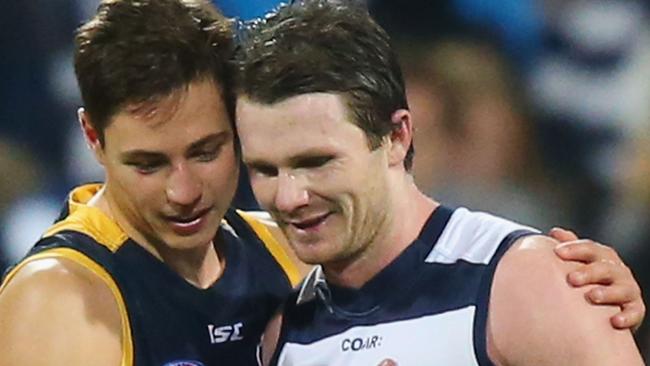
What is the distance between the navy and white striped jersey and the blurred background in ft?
4.24

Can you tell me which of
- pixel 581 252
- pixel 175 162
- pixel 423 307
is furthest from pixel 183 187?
pixel 581 252

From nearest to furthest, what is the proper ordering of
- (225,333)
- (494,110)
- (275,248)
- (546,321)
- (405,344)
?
(546,321) < (405,344) < (225,333) < (275,248) < (494,110)

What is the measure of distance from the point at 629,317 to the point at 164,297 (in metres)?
0.64

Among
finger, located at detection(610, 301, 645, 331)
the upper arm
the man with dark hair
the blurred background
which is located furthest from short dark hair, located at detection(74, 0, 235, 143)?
the blurred background

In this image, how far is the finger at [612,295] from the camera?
1.28 m

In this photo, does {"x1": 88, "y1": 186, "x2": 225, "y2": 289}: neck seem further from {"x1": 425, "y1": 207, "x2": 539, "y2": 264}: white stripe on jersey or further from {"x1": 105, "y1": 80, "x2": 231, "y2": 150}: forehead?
{"x1": 425, "y1": 207, "x2": 539, "y2": 264}: white stripe on jersey

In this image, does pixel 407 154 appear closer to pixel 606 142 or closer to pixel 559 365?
pixel 559 365

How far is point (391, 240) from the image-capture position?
1.43m

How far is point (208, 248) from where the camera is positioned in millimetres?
1726

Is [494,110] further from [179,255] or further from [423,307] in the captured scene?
[423,307]

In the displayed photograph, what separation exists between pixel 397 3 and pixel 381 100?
4.80ft

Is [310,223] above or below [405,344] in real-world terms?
above

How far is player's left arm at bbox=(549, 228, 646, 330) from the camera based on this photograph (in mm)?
1286

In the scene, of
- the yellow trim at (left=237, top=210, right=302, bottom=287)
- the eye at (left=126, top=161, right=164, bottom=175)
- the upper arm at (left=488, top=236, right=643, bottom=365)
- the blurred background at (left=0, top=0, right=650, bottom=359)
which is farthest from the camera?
the blurred background at (left=0, top=0, right=650, bottom=359)
